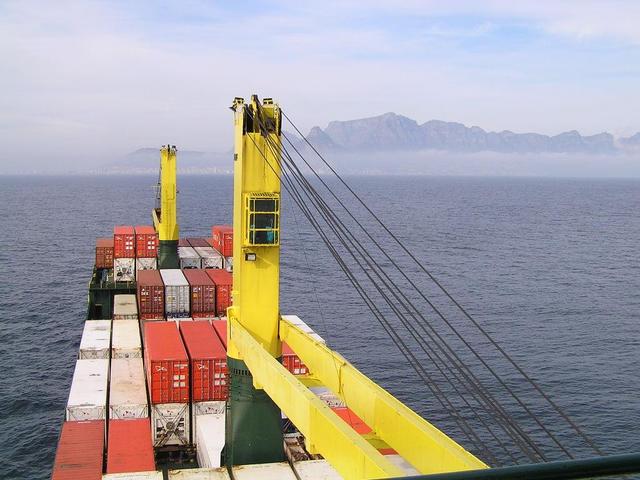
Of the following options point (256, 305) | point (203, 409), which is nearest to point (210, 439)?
point (203, 409)

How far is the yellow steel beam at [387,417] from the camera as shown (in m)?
12.1

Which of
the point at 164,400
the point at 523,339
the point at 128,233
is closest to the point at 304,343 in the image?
the point at 164,400

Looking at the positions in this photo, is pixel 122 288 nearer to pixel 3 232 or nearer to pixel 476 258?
pixel 476 258

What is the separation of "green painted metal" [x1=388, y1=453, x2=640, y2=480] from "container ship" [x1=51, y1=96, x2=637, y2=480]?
269 inches

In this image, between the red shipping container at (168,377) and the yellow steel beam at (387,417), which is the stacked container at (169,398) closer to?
the red shipping container at (168,377)

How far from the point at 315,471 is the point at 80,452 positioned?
8481 mm

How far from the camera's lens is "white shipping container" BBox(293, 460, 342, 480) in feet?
56.1

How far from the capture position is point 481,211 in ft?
492

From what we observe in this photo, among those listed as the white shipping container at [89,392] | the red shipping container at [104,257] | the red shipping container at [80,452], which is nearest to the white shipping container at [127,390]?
the white shipping container at [89,392]

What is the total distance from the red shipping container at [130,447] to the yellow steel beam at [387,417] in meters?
5.78

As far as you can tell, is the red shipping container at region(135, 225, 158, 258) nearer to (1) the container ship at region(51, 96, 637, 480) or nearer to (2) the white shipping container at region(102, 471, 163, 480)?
(1) the container ship at region(51, 96, 637, 480)

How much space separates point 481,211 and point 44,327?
11388 centimetres

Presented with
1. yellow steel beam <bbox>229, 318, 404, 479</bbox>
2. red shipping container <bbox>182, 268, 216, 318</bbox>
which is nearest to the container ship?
yellow steel beam <bbox>229, 318, 404, 479</bbox>

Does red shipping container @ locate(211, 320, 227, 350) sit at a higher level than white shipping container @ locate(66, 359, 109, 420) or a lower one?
higher
